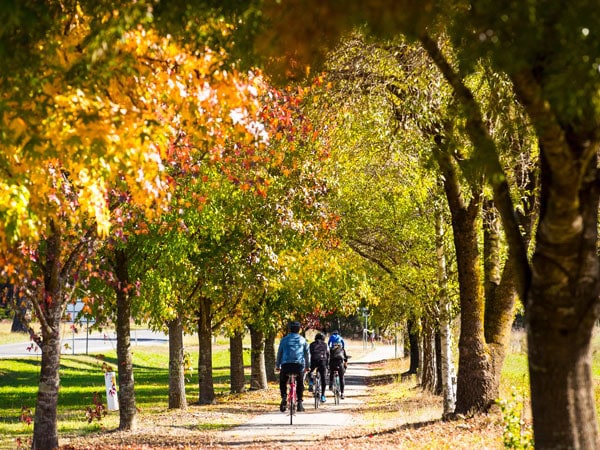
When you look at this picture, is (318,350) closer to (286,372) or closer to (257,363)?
(286,372)

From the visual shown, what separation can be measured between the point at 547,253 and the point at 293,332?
12.2m

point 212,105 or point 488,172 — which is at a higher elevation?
point 212,105

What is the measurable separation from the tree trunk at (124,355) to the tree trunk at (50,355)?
156 inches

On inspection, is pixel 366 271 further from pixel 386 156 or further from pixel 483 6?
pixel 483 6

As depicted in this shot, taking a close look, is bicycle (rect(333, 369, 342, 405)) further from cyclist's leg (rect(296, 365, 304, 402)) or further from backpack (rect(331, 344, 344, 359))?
cyclist's leg (rect(296, 365, 304, 402))

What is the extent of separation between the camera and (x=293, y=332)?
19.0 m

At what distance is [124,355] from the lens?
1820cm

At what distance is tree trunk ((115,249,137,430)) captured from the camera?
58.5 feet

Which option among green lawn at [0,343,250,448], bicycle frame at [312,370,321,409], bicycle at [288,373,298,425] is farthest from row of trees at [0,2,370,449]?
green lawn at [0,343,250,448]

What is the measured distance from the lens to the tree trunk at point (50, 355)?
13.5 meters

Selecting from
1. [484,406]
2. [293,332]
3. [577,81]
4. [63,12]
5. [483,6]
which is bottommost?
[484,406]

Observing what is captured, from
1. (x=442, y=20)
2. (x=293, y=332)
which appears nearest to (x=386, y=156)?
(x=293, y=332)

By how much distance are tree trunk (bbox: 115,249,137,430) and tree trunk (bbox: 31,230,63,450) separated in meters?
3.97

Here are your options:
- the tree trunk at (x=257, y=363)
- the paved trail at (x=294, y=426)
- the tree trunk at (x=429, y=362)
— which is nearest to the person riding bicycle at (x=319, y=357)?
the paved trail at (x=294, y=426)
